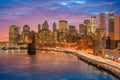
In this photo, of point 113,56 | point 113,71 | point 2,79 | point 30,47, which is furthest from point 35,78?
point 30,47

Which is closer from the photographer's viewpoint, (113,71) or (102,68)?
(113,71)

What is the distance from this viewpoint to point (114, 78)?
63.4 meters

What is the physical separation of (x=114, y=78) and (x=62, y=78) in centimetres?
1473

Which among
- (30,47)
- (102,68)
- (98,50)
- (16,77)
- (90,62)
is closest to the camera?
(16,77)

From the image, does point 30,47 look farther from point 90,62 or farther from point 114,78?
point 114,78

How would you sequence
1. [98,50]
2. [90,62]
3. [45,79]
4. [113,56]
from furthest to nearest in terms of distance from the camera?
[98,50], [90,62], [113,56], [45,79]

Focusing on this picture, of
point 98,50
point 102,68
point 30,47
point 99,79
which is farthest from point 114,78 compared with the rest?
point 30,47

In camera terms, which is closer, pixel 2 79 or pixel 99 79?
pixel 99 79

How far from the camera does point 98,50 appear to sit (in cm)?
14575

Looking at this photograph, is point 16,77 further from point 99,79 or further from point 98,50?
point 98,50

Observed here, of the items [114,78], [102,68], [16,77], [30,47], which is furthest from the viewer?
[30,47]

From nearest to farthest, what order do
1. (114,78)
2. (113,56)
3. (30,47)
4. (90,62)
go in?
1. (114,78)
2. (113,56)
3. (90,62)
4. (30,47)

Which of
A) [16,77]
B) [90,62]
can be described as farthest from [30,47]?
[16,77]

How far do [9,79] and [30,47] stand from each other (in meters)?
122
